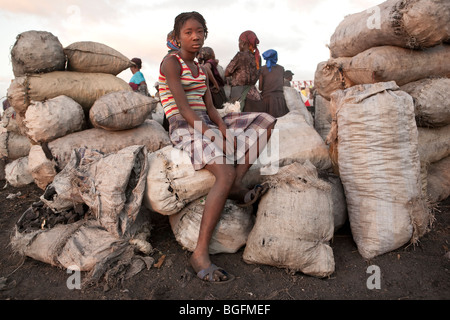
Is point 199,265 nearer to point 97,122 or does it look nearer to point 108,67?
point 97,122

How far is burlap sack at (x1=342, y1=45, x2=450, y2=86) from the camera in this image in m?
2.78

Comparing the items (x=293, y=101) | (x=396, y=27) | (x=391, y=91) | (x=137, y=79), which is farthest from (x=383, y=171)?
(x=137, y=79)

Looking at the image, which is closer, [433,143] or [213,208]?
[213,208]

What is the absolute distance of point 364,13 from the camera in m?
3.03

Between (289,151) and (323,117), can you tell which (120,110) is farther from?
(323,117)

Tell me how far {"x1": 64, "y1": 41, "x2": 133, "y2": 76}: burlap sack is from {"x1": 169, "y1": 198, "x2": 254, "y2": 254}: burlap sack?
201cm

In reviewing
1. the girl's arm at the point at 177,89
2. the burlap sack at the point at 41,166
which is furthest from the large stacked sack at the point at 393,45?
the burlap sack at the point at 41,166

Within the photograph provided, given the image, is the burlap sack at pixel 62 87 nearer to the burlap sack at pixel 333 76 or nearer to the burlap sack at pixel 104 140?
the burlap sack at pixel 104 140

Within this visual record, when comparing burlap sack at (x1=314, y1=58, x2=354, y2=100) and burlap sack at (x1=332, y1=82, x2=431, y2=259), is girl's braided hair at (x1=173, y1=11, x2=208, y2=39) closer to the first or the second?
burlap sack at (x1=332, y1=82, x2=431, y2=259)

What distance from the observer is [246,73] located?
4.39 metres

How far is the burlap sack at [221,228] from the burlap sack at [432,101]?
1769mm

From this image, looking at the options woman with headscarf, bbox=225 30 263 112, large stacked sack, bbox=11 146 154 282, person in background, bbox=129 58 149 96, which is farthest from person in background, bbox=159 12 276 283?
person in background, bbox=129 58 149 96

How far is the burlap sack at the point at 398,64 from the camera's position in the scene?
9.11 ft

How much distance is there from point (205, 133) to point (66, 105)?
61.9 inches
